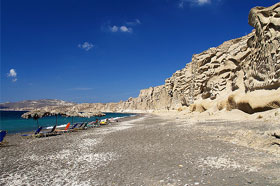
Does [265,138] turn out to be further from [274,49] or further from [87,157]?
[274,49]

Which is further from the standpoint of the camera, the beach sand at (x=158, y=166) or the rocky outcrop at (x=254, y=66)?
the rocky outcrop at (x=254, y=66)

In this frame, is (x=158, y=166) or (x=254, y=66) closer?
(x=158, y=166)

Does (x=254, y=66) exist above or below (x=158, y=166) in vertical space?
above

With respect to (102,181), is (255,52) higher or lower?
higher

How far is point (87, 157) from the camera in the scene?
291 inches

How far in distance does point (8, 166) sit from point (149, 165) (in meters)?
5.36

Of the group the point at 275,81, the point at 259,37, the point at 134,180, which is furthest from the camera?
the point at 259,37

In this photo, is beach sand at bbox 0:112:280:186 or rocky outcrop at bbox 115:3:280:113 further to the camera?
rocky outcrop at bbox 115:3:280:113

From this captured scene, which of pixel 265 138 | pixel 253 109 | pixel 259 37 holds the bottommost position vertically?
pixel 265 138

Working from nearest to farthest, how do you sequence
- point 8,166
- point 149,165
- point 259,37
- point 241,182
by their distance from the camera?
point 241,182 < point 149,165 < point 8,166 < point 259,37

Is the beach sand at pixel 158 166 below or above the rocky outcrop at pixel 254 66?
below

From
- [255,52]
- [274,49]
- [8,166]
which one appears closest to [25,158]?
[8,166]

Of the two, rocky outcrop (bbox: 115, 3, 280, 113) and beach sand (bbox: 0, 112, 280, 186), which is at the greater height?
rocky outcrop (bbox: 115, 3, 280, 113)

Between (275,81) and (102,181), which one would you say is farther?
(275,81)
